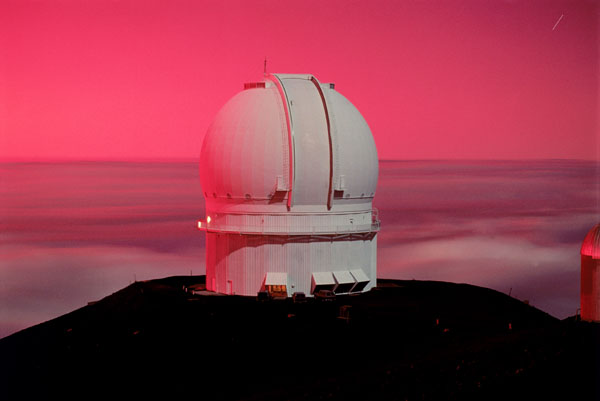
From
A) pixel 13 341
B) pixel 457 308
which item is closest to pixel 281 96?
pixel 457 308

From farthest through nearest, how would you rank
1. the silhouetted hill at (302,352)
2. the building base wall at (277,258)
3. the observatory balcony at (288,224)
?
the building base wall at (277,258)
the observatory balcony at (288,224)
the silhouetted hill at (302,352)

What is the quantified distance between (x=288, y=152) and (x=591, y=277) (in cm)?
1582

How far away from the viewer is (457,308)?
46.8 meters

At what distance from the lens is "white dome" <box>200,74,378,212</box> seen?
46.6 meters

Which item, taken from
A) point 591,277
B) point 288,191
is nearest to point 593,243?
point 591,277

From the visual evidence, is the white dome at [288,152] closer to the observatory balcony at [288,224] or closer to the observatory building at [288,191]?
the observatory building at [288,191]

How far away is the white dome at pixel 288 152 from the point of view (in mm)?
46594

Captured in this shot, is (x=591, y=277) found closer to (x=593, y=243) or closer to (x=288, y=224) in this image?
(x=593, y=243)

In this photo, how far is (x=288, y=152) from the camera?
46.5 metres

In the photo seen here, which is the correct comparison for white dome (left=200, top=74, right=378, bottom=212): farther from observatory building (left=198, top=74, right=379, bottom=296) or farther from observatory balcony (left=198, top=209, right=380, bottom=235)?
observatory balcony (left=198, top=209, right=380, bottom=235)

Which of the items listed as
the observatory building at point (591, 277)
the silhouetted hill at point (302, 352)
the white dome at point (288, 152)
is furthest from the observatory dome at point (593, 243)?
the white dome at point (288, 152)

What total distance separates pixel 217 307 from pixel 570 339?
50.0ft

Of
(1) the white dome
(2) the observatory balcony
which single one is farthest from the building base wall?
(1) the white dome

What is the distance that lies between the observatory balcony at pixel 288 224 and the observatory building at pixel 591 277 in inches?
422
